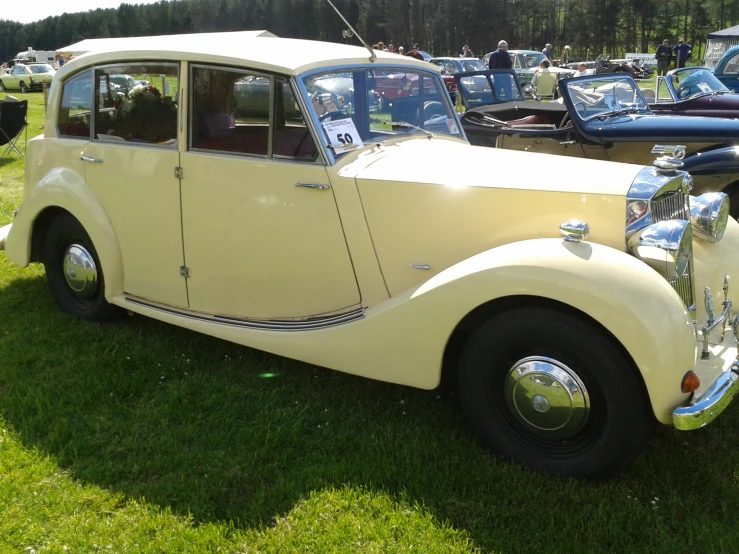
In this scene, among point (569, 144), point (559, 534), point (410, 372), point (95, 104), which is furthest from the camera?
point (569, 144)

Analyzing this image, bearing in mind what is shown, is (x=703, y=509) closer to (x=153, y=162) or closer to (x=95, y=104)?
(x=153, y=162)

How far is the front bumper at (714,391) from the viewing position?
2297 mm

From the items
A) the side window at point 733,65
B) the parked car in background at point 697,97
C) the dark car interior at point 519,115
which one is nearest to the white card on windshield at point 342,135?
the dark car interior at point 519,115

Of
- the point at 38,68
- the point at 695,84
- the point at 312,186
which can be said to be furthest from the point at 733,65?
the point at 38,68

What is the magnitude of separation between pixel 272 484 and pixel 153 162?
200cm

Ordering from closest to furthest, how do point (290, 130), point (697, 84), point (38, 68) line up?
1. point (290, 130)
2. point (697, 84)
3. point (38, 68)

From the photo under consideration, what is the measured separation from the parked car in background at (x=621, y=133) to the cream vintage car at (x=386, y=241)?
2.80 meters

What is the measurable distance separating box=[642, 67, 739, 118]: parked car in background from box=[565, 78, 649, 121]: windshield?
1137 millimetres

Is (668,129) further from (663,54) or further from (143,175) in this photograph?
(663,54)

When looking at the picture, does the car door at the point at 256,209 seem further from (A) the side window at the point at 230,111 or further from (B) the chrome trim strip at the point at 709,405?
(B) the chrome trim strip at the point at 709,405

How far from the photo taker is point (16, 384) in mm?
3637

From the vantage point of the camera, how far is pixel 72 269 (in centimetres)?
431

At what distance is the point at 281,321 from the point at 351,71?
1434 millimetres

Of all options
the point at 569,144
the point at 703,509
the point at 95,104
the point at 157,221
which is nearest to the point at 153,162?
the point at 157,221
